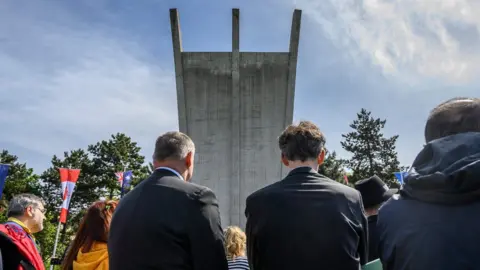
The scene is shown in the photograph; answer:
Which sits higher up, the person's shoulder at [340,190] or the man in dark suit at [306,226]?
the person's shoulder at [340,190]

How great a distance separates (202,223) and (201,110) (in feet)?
14.5

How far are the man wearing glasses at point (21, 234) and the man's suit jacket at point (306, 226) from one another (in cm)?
226

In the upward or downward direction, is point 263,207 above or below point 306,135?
below

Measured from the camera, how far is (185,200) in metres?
2.31

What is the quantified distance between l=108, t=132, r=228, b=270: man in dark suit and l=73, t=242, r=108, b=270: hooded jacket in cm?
107

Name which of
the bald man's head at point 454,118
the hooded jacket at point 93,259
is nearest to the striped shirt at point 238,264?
the hooded jacket at point 93,259

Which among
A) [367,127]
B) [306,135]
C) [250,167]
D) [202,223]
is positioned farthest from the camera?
[367,127]

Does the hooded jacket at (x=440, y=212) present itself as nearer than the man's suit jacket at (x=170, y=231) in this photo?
Yes

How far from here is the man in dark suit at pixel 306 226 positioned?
2143mm

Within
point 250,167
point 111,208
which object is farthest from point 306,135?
point 250,167

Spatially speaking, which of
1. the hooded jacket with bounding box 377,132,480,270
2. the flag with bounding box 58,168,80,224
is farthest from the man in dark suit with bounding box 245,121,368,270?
the flag with bounding box 58,168,80,224

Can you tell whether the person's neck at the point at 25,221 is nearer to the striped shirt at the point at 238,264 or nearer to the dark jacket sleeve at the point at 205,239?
the striped shirt at the point at 238,264

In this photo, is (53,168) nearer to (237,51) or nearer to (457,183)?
(237,51)

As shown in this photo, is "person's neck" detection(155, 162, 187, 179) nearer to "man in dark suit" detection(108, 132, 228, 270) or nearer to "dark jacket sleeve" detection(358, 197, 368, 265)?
"man in dark suit" detection(108, 132, 228, 270)
